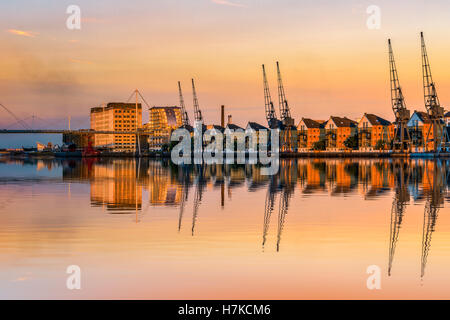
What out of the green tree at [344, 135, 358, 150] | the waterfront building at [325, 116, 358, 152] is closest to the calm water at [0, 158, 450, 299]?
the green tree at [344, 135, 358, 150]

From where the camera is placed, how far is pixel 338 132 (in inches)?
6900

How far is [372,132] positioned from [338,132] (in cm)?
1195

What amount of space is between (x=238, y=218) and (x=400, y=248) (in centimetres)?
664

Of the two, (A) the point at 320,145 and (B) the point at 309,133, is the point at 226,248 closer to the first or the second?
(A) the point at 320,145

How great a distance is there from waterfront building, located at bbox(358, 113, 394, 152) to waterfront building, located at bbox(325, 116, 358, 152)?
4.38m

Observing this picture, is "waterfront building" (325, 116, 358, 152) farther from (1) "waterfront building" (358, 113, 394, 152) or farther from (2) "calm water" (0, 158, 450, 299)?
(2) "calm water" (0, 158, 450, 299)

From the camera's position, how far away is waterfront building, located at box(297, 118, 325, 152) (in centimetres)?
18088

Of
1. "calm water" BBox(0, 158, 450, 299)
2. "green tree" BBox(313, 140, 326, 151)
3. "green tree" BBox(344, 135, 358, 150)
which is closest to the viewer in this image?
"calm water" BBox(0, 158, 450, 299)

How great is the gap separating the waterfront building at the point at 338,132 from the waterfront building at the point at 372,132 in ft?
14.4

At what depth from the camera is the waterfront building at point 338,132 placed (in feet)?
571

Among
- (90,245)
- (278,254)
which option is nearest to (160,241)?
(90,245)

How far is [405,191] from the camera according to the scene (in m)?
29.8
